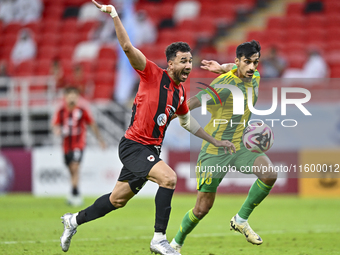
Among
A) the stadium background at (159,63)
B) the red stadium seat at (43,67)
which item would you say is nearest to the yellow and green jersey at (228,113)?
the stadium background at (159,63)

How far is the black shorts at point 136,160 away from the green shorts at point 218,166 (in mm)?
723

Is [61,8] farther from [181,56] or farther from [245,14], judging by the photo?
[181,56]

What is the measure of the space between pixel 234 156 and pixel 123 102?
9.33 m

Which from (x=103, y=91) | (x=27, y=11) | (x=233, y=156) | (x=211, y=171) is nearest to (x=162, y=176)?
(x=211, y=171)

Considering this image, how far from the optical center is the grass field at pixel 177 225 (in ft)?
21.0

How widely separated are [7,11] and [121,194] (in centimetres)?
1790

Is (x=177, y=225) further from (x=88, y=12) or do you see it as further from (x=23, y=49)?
(x=88, y=12)

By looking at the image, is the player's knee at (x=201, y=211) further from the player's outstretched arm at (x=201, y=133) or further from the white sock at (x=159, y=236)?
the white sock at (x=159, y=236)

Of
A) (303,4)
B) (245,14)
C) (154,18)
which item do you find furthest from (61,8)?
(303,4)

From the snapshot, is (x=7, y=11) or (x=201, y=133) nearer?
(x=201, y=133)

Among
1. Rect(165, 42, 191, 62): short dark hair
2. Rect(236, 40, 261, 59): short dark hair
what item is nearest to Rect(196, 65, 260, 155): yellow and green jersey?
Rect(236, 40, 261, 59): short dark hair

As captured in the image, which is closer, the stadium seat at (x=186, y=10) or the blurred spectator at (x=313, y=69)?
the blurred spectator at (x=313, y=69)

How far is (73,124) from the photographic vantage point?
40.3 feet

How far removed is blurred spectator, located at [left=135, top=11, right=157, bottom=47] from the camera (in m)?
18.5
